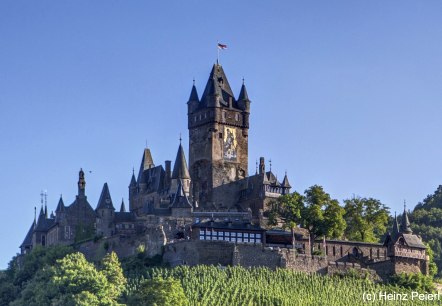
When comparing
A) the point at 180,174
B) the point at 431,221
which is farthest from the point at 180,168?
the point at 431,221

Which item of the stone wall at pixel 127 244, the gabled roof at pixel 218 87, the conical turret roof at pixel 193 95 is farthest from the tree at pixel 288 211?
the conical turret roof at pixel 193 95

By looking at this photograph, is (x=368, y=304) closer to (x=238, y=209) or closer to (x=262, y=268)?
(x=262, y=268)

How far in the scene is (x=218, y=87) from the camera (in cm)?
11356

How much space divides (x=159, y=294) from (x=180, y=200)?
19727 millimetres

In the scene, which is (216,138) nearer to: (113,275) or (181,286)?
(113,275)

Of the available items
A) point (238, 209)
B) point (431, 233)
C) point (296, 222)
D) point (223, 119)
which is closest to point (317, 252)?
point (296, 222)

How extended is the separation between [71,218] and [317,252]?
21.7 m

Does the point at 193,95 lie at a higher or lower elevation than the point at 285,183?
higher

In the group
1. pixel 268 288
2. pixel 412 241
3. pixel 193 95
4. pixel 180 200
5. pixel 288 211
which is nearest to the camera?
pixel 268 288

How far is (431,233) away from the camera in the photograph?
439 feet

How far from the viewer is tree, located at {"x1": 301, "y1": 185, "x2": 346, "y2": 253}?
102188mm

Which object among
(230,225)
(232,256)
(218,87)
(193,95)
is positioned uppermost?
(218,87)

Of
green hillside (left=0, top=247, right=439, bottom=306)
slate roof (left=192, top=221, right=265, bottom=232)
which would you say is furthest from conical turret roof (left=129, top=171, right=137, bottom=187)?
slate roof (left=192, top=221, right=265, bottom=232)

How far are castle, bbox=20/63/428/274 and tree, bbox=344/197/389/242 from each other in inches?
76.9
